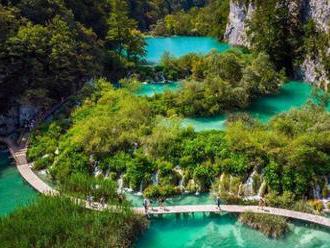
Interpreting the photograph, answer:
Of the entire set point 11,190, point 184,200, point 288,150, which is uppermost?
point 288,150

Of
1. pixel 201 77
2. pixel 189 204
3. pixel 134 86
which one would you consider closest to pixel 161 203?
pixel 189 204

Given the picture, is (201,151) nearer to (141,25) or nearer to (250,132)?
(250,132)

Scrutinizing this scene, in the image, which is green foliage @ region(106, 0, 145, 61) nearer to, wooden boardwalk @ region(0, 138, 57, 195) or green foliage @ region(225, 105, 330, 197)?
wooden boardwalk @ region(0, 138, 57, 195)

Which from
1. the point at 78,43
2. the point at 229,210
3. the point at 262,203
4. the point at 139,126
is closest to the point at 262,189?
the point at 262,203

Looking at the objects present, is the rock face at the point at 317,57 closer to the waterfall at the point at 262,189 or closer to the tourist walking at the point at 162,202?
the waterfall at the point at 262,189

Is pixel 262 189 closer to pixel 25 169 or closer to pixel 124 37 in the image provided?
pixel 25 169

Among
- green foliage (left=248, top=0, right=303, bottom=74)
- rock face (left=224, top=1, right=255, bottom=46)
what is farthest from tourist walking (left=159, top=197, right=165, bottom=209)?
rock face (left=224, top=1, right=255, bottom=46)
